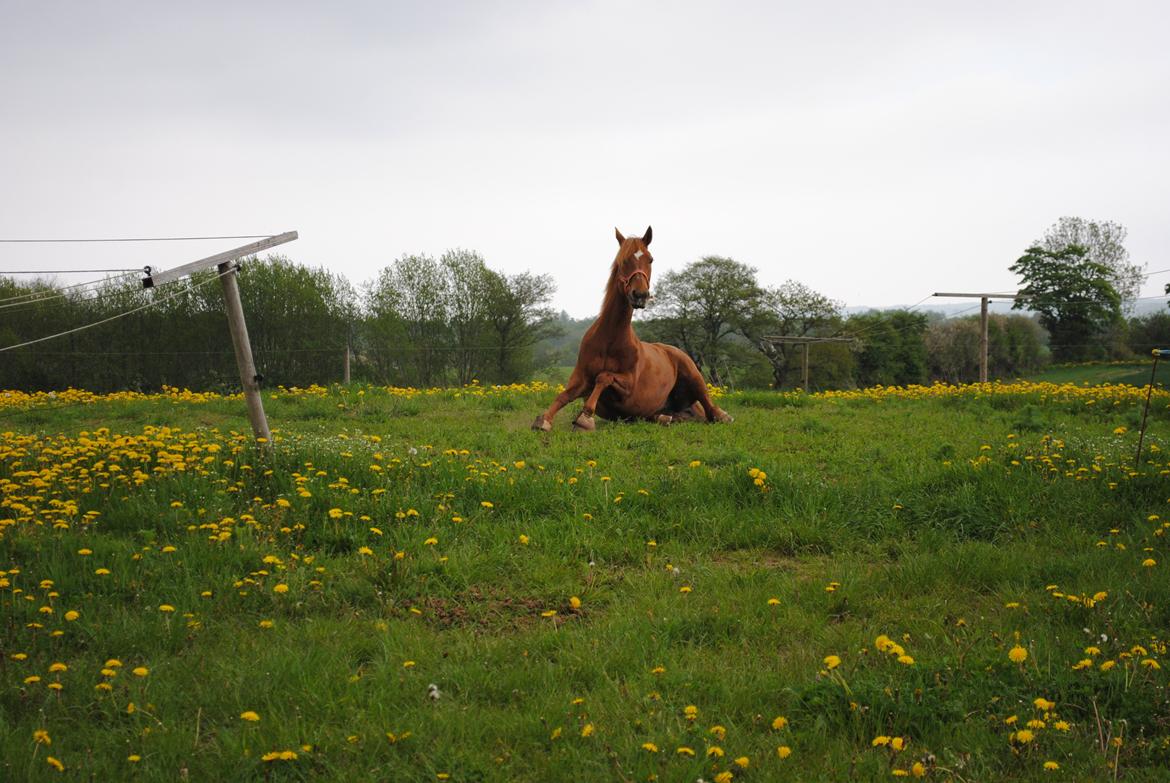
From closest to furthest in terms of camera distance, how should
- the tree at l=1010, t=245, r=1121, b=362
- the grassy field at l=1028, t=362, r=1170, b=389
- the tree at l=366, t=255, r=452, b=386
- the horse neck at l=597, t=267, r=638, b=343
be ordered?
the horse neck at l=597, t=267, r=638, b=343, the grassy field at l=1028, t=362, r=1170, b=389, the tree at l=366, t=255, r=452, b=386, the tree at l=1010, t=245, r=1121, b=362

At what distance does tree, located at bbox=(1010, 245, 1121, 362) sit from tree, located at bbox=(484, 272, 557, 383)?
29222 millimetres

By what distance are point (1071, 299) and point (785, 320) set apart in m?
18.7

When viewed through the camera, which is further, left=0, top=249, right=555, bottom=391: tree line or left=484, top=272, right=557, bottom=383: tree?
left=484, top=272, right=557, bottom=383: tree

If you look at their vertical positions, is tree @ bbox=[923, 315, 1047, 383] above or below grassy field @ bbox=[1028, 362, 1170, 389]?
above

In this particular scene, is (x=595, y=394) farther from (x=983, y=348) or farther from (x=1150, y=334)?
(x=1150, y=334)

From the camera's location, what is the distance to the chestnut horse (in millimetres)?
10039

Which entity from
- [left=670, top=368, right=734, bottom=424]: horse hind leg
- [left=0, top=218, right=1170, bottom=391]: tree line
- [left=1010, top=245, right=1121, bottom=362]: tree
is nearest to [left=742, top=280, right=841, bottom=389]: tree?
[left=0, top=218, right=1170, bottom=391]: tree line

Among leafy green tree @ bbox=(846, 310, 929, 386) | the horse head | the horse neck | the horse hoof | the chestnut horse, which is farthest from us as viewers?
leafy green tree @ bbox=(846, 310, 929, 386)

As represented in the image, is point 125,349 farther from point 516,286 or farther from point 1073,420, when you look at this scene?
point 1073,420

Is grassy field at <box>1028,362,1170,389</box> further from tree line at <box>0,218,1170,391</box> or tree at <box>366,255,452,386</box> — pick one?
tree at <box>366,255,452,386</box>

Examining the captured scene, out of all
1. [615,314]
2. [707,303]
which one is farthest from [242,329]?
[707,303]

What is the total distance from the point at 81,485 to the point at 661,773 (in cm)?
571

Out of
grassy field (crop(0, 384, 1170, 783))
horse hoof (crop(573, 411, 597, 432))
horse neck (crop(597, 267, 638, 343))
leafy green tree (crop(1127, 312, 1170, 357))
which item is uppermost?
leafy green tree (crop(1127, 312, 1170, 357))

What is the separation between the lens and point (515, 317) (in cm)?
4738
